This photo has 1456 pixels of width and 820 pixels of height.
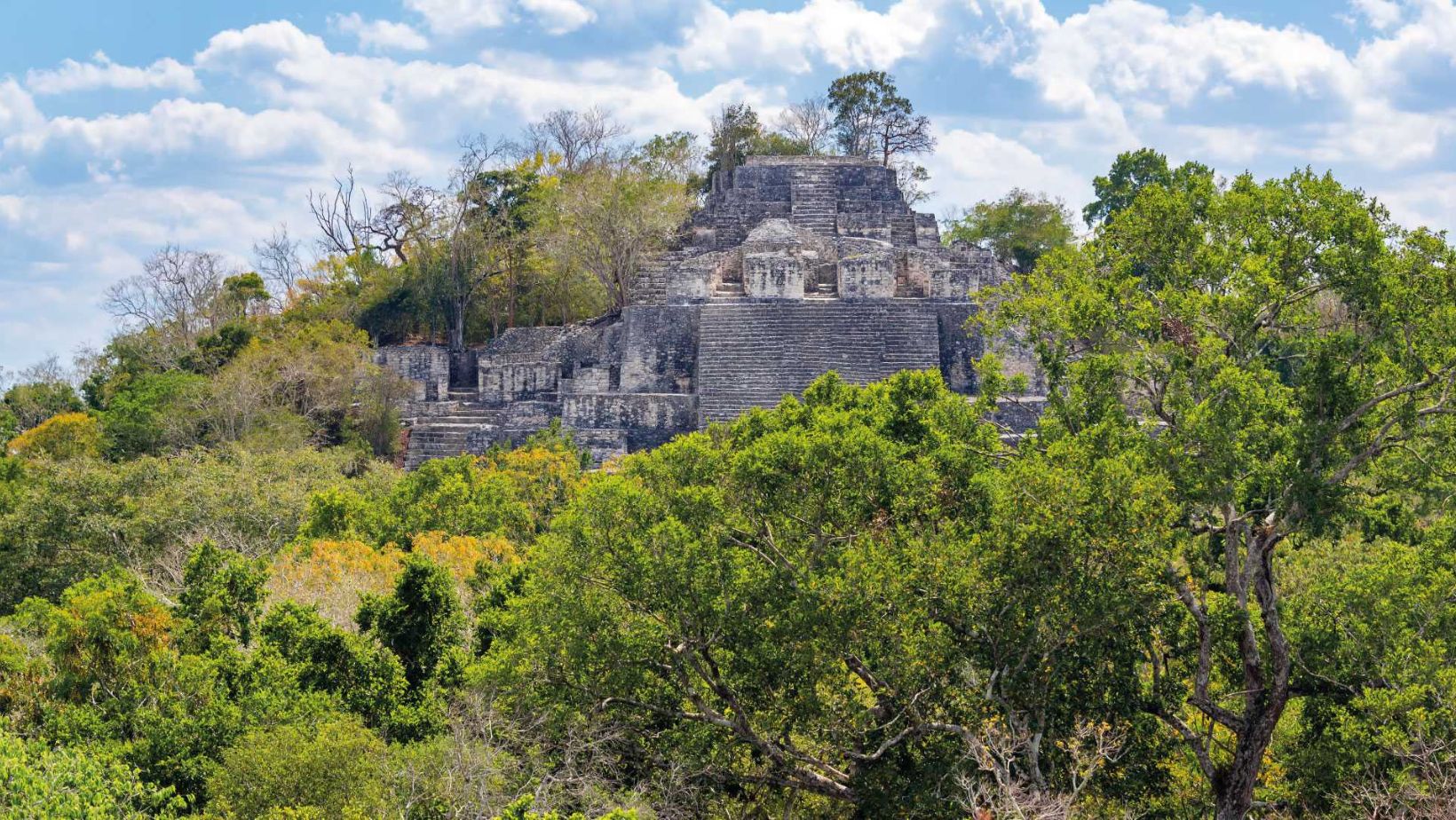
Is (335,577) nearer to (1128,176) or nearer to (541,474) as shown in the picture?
(541,474)

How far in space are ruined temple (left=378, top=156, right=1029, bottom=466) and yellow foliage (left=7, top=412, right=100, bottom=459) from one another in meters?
4.90

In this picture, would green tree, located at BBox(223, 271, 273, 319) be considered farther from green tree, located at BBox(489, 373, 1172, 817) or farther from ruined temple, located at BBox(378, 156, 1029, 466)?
green tree, located at BBox(489, 373, 1172, 817)

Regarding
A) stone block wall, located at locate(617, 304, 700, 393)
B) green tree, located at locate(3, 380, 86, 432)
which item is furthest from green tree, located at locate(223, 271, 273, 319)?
stone block wall, located at locate(617, 304, 700, 393)

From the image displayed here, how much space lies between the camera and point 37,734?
10133 millimetres

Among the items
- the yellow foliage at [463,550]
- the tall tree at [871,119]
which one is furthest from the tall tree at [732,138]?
the yellow foliage at [463,550]

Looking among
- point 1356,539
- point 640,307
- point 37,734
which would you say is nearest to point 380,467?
point 640,307

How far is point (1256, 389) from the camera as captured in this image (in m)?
9.10

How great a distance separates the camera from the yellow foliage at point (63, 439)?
23422mm

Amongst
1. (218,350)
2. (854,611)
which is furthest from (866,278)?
(854,611)

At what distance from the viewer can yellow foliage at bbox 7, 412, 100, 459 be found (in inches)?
922

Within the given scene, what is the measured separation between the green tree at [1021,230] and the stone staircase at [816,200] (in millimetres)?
4675

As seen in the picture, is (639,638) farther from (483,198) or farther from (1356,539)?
(483,198)

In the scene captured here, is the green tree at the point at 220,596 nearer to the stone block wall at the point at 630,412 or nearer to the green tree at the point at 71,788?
the green tree at the point at 71,788

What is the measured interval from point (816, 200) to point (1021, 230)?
19.4 ft
